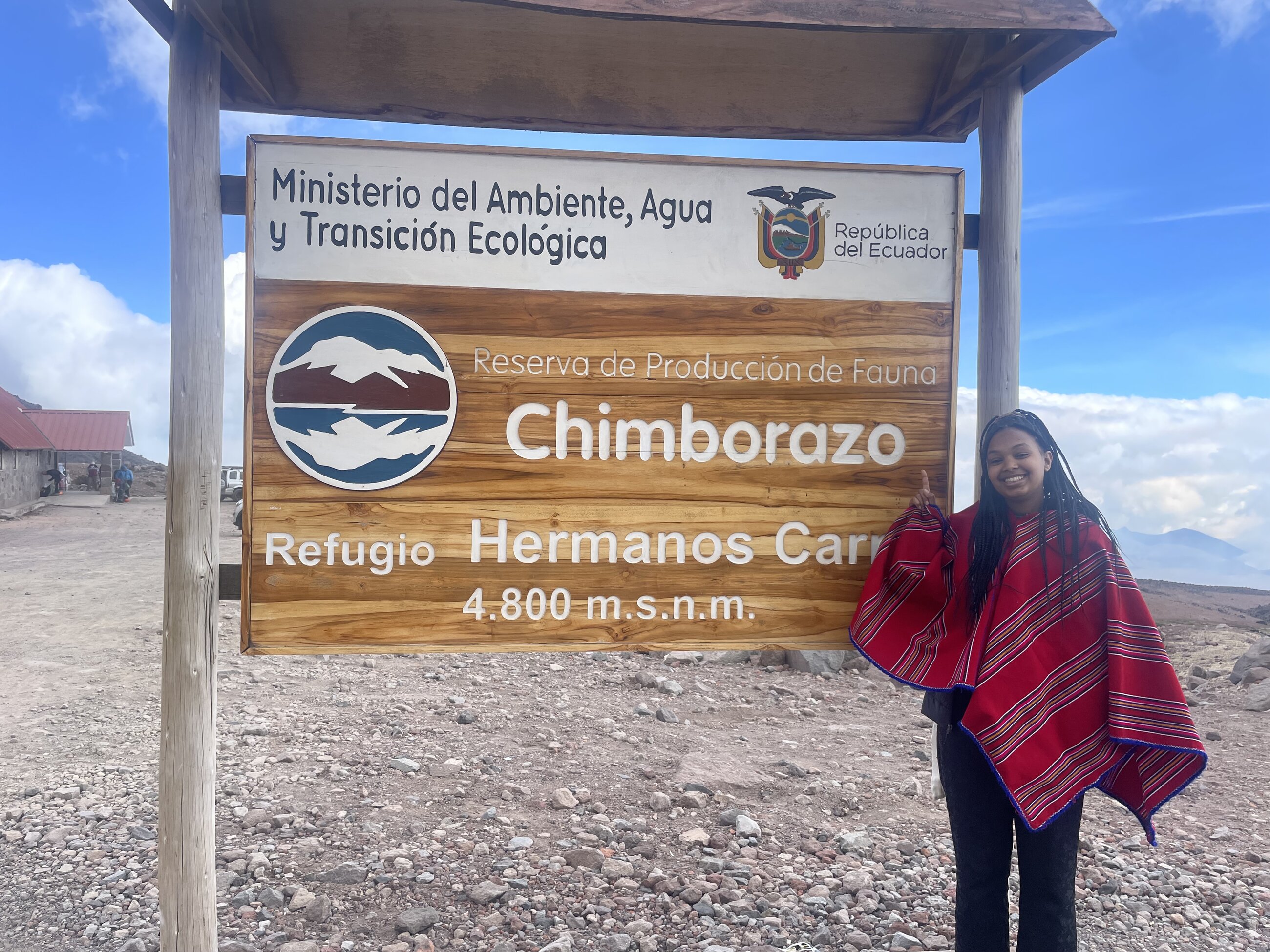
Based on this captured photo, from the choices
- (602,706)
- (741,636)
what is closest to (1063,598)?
(741,636)

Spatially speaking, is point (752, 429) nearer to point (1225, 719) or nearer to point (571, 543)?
point (571, 543)

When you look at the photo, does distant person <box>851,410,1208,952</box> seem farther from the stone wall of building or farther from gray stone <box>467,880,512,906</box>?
the stone wall of building

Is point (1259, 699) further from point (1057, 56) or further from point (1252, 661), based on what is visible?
point (1057, 56)

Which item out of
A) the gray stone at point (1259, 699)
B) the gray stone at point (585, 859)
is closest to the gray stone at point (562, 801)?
the gray stone at point (585, 859)

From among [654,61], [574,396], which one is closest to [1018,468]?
[574,396]

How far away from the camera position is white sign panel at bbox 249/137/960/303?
3.02 meters

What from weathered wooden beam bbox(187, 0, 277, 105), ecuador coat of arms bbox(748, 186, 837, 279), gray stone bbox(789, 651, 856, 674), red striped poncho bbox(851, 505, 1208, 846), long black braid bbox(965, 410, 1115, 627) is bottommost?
gray stone bbox(789, 651, 856, 674)

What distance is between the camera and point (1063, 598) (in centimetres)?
254


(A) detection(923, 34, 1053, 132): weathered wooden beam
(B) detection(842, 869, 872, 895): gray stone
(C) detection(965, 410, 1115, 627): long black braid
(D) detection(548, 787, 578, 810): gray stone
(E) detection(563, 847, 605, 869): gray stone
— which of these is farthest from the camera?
(D) detection(548, 787, 578, 810): gray stone

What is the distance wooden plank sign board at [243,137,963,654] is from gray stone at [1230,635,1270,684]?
6.04 metres

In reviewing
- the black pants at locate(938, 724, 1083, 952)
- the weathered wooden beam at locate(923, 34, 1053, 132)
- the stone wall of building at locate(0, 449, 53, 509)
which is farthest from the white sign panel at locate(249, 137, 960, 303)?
the stone wall of building at locate(0, 449, 53, 509)

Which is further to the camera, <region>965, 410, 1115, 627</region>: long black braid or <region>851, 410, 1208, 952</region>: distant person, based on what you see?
<region>965, 410, 1115, 627</region>: long black braid

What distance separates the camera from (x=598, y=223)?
3.11m

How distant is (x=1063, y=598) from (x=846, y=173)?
6.09ft
